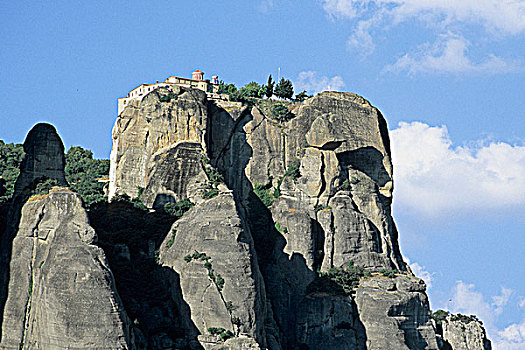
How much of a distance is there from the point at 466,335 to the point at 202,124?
35.3 m

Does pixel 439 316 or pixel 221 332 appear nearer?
pixel 221 332

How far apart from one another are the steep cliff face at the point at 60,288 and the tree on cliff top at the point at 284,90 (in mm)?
44907

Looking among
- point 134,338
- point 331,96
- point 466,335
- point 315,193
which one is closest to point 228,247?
point 134,338

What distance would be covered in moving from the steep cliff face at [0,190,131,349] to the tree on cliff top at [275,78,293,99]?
147ft

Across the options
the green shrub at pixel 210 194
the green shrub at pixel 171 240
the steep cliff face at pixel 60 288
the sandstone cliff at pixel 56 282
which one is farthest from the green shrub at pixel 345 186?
the steep cliff face at pixel 60 288

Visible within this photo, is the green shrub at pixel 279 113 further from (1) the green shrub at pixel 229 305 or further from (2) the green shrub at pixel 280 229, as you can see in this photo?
(1) the green shrub at pixel 229 305

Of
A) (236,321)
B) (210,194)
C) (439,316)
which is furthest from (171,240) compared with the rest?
(439,316)

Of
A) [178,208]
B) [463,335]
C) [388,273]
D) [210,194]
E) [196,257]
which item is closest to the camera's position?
[196,257]

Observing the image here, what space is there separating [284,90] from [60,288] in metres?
52.2

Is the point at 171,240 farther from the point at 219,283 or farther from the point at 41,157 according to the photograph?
the point at 41,157

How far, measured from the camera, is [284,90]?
106125mm

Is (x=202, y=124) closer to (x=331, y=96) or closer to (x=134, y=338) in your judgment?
(x=331, y=96)

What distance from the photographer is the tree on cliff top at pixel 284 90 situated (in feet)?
348

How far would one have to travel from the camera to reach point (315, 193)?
94.8 meters
